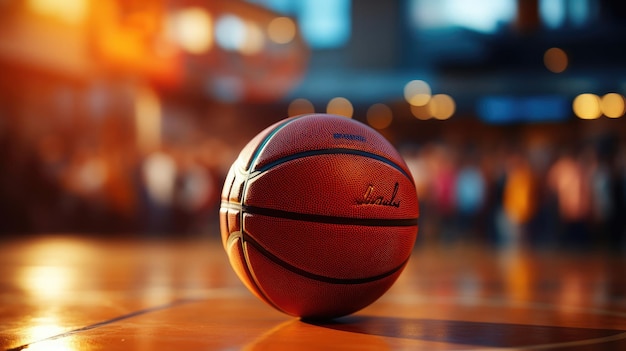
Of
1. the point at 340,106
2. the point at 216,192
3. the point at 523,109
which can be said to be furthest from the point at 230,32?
the point at 523,109

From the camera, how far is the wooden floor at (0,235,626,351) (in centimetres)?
303

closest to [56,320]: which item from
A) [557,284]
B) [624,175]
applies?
[557,284]

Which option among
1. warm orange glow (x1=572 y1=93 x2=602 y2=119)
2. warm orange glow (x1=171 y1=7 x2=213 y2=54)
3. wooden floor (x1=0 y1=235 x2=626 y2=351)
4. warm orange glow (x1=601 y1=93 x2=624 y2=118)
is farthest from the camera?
warm orange glow (x1=572 y1=93 x2=602 y2=119)

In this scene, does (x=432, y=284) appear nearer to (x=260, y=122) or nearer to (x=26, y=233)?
(x=26, y=233)

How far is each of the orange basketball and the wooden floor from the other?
169 millimetres

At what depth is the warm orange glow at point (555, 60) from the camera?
21.1 meters

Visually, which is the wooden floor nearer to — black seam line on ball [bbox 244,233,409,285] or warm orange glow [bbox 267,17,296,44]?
black seam line on ball [bbox 244,233,409,285]

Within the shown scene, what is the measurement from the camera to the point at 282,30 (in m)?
23.8

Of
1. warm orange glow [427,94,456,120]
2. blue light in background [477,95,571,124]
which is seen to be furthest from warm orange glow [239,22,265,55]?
blue light in background [477,95,571,124]

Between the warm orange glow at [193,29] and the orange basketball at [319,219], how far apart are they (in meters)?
15.8

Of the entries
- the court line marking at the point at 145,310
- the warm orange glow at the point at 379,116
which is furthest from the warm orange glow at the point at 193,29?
the court line marking at the point at 145,310

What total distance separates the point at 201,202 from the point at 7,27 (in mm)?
4856

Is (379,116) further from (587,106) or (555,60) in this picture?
(587,106)

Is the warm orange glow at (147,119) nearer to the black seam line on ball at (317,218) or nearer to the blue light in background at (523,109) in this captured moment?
the blue light in background at (523,109)
